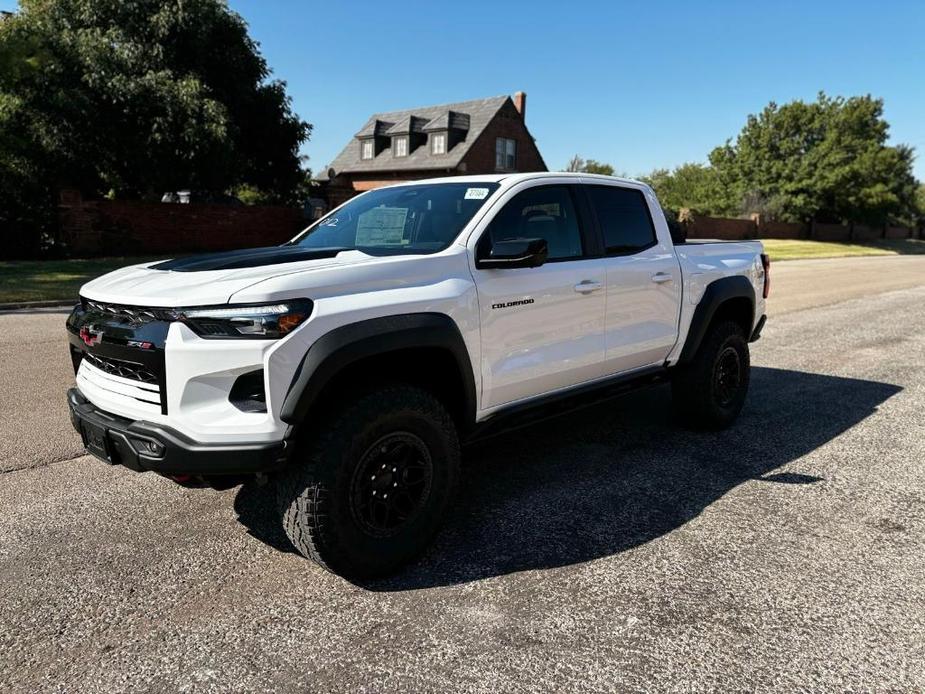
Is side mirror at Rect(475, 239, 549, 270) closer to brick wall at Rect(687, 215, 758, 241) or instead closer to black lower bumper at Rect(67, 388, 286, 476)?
black lower bumper at Rect(67, 388, 286, 476)

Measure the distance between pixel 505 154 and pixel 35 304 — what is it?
3158 centimetres

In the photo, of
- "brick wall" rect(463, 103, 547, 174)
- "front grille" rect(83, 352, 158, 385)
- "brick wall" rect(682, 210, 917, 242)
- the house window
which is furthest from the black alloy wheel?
the house window

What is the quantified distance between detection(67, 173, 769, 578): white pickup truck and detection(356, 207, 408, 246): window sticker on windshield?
0.05 feet

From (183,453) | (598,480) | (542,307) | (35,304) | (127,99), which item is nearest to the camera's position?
(183,453)

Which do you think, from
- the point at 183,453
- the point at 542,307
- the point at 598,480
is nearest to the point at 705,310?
the point at 598,480

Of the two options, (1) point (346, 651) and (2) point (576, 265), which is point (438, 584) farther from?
(2) point (576, 265)

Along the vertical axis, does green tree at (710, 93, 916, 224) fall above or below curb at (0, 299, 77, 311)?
above

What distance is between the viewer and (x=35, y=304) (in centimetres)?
1173

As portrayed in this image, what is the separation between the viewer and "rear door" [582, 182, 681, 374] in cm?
434

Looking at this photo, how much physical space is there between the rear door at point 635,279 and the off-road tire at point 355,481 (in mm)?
1610

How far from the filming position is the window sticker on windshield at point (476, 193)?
151 inches

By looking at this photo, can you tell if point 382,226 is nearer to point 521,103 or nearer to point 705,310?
point 705,310

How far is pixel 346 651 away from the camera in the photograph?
2.61 m

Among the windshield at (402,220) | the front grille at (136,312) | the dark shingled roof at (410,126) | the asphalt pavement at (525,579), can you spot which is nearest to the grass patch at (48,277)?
the asphalt pavement at (525,579)
